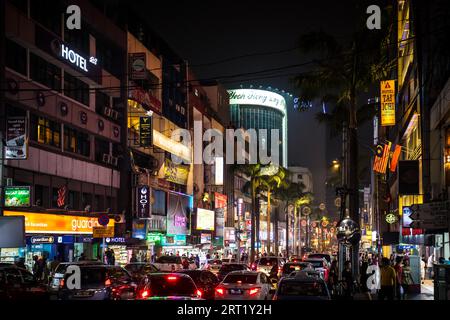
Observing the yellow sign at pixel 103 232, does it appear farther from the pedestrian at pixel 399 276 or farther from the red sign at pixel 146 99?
the red sign at pixel 146 99

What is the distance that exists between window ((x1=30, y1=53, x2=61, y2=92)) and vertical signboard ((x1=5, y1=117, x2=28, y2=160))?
18.1 feet

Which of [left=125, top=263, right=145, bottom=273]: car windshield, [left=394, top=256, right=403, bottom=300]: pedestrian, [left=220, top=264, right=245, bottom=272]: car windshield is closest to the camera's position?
[left=394, top=256, right=403, bottom=300]: pedestrian

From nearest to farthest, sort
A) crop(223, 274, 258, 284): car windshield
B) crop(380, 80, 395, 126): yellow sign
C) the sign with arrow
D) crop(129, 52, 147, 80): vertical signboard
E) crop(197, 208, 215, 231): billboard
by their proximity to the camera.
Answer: the sign with arrow < crop(223, 274, 258, 284): car windshield < crop(380, 80, 395, 126): yellow sign < crop(129, 52, 147, 80): vertical signboard < crop(197, 208, 215, 231): billboard

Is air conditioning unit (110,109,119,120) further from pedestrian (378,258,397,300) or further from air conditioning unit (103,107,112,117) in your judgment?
pedestrian (378,258,397,300)

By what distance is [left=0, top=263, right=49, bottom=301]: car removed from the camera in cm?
2156

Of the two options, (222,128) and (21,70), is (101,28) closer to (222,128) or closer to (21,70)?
(21,70)

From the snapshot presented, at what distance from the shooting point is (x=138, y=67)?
2133 inches

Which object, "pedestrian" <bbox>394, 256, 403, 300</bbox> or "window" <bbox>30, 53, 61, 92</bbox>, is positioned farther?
"window" <bbox>30, 53, 61, 92</bbox>

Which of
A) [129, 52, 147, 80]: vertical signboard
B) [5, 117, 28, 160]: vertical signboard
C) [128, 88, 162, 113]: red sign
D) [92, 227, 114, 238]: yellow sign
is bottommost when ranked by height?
[92, 227, 114, 238]: yellow sign

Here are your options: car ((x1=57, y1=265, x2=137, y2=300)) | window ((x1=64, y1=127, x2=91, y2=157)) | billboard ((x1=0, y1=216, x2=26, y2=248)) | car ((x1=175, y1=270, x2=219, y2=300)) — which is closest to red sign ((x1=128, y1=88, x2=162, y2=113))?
window ((x1=64, y1=127, x2=91, y2=157))

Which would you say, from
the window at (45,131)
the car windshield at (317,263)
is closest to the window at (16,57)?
the window at (45,131)

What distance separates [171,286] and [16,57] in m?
A: 23.2

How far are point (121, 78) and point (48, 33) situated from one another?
1409 centimetres

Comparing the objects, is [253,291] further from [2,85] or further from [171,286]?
[2,85]
